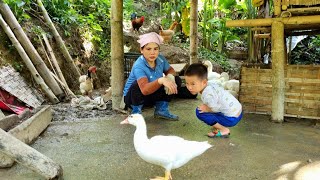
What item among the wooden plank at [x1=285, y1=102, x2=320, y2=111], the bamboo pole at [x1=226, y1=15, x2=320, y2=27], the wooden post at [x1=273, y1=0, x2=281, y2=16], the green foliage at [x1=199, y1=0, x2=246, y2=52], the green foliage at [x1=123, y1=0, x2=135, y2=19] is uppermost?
the green foliage at [x1=123, y1=0, x2=135, y2=19]

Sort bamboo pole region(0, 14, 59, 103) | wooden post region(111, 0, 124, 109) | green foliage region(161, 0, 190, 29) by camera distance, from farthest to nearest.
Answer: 1. green foliage region(161, 0, 190, 29)
2. bamboo pole region(0, 14, 59, 103)
3. wooden post region(111, 0, 124, 109)

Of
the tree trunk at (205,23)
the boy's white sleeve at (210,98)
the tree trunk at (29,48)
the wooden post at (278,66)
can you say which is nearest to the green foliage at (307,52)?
the tree trunk at (205,23)

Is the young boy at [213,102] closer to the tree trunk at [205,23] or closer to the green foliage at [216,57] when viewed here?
the green foliage at [216,57]

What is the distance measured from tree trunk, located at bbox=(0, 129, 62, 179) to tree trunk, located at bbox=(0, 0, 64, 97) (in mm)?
3550

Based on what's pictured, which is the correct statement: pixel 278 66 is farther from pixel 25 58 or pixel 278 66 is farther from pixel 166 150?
pixel 25 58

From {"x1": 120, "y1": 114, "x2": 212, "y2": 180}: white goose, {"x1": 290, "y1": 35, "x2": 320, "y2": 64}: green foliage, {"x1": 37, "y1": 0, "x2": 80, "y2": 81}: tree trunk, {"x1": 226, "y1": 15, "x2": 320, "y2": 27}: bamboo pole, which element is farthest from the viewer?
{"x1": 290, "y1": 35, "x2": 320, "y2": 64}: green foliage

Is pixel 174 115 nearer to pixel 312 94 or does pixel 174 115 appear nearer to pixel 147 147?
pixel 312 94

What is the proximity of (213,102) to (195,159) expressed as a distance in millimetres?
624

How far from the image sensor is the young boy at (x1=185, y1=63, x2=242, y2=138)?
3.06 meters

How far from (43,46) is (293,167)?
501 centimetres

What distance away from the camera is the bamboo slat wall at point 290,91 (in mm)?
4113

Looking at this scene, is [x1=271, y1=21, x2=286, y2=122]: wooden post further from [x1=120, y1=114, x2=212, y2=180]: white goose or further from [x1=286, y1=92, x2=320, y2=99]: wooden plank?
[x1=120, y1=114, x2=212, y2=180]: white goose

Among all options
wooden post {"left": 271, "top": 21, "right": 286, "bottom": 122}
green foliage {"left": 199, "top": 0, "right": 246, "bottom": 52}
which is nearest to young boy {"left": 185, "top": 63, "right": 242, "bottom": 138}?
wooden post {"left": 271, "top": 21, "right": 286, "bottom": 122}

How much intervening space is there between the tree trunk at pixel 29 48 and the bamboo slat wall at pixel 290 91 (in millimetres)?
3237
